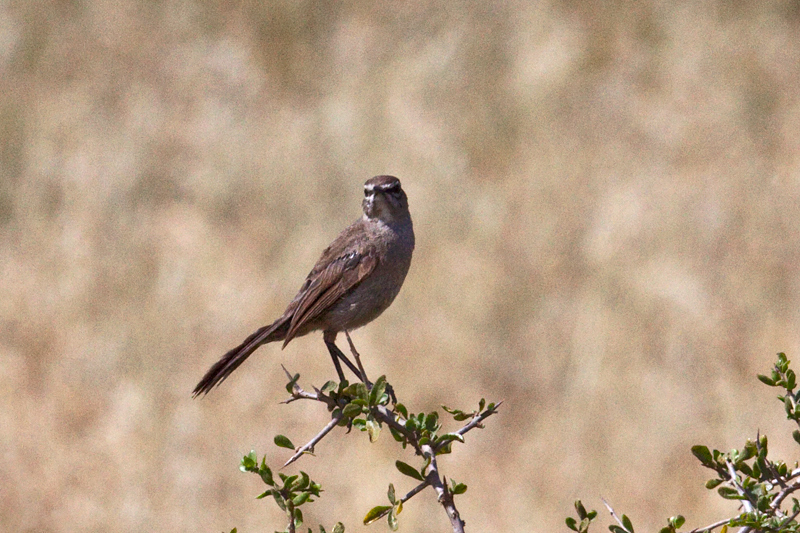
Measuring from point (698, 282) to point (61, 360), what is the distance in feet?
16.2

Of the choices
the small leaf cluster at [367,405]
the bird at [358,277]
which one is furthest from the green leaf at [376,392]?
the bird at [358,277]

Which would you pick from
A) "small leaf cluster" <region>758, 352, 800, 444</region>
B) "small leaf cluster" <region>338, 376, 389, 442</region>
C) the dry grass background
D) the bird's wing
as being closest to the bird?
the bird's wing

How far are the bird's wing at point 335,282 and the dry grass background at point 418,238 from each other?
120 inches

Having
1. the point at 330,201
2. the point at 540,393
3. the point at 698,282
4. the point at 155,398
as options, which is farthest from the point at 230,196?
the point at 698,282

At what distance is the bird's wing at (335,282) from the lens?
13.1 feet

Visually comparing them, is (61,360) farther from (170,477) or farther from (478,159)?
(478,159)

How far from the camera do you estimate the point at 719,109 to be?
7238 millimetres

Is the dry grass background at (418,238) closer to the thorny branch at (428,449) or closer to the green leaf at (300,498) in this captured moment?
the thorny branch at (428,449)

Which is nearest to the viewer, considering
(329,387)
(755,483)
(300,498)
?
(300,498)

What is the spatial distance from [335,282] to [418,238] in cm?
342

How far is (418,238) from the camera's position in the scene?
7.41 m

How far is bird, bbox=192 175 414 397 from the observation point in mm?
4012

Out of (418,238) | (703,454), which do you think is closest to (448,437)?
(703,454)

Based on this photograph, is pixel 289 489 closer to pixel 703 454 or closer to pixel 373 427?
pixel 373 427
